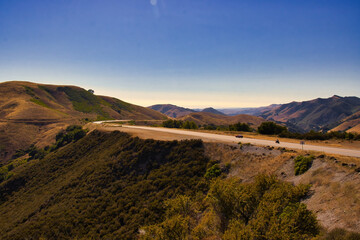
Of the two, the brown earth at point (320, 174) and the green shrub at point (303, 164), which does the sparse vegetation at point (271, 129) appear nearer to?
the brown earth at point (320, 174)

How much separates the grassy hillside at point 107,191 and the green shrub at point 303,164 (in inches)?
542

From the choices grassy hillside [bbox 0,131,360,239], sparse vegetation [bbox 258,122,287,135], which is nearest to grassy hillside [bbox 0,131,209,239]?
grassy hillside [bbox 0,131,360,239]

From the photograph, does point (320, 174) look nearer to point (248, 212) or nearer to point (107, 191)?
point (248, 212)

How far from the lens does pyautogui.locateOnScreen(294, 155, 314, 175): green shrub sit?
72.8 feet

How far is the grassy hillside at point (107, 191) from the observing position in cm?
2742

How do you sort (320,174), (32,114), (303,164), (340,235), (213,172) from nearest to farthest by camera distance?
(340,235), (320,174), (303,164), (213,172), (32,114)

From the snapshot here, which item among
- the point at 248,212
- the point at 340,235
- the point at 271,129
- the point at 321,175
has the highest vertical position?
the point at 271,129

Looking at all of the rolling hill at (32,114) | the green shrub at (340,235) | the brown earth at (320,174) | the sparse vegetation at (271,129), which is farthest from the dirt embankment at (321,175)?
the rolling hill at (32,114)

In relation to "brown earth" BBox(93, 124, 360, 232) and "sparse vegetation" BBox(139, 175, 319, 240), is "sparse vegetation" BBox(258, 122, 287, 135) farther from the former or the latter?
"sparse vegetation" BBox(139, 175, 319, 240)

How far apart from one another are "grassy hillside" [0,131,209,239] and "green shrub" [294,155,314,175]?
13.8 meters

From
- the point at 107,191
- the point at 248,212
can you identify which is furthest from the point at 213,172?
the point at 107,191

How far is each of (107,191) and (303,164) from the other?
35.3 metres

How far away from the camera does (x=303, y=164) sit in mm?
22766

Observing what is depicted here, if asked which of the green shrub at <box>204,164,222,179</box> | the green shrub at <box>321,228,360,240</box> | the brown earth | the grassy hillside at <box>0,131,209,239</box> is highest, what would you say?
the brown earth
